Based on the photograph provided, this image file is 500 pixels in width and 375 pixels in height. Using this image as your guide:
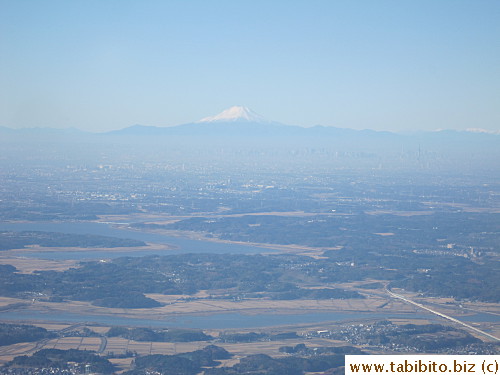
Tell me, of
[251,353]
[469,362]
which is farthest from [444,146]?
[469,362]

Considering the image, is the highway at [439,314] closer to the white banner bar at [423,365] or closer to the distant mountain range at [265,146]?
the white banner bar at [423,365]

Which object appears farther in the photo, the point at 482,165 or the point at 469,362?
the point at 482,165

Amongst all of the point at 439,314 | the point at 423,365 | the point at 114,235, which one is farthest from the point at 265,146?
the point at 423,365

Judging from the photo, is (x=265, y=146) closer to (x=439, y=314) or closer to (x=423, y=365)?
(x=439, y=314)

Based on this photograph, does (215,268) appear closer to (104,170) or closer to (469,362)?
(469,362)

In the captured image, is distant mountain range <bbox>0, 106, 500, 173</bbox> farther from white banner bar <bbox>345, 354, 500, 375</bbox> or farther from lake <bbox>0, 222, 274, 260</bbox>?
white banner bar <bbox>345, 354, 500, 375</bbox>

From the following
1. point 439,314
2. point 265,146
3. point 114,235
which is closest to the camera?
point 439,314

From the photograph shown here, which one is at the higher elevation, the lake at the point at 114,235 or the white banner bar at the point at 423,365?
the white banner bar at the point at 423,365

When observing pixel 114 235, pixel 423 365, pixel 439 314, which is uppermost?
pixel 423 365

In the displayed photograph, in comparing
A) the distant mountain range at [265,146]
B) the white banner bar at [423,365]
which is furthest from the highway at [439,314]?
the distant mountain range at [265,146]

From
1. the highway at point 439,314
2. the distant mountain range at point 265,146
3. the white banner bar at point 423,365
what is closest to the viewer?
the white banner bar at point 423,365

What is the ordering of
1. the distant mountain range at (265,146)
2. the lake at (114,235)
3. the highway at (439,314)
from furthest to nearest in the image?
the distant mountain range at (265,146) → the lake at (114,235) → the highway at (439,314)
